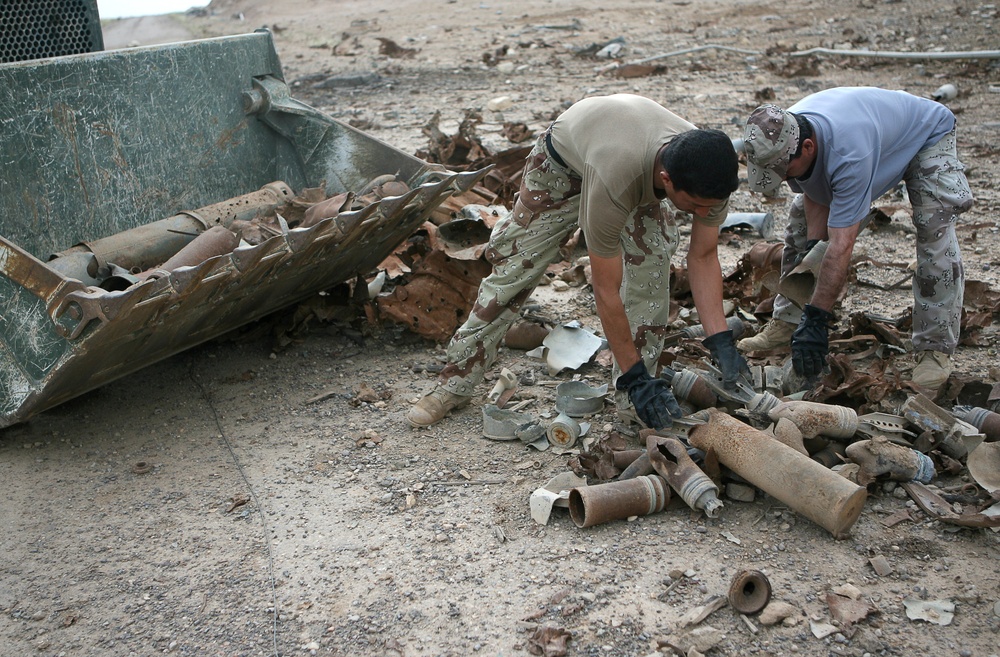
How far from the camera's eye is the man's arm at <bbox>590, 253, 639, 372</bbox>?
3367 millimetres

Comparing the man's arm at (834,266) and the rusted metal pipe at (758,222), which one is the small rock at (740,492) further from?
the rusted metal pipe at (758,222)

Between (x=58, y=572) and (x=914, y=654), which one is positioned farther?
(x=58, y=572)

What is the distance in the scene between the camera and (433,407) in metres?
4.11

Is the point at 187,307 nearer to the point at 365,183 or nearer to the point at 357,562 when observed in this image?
the point at 357,562

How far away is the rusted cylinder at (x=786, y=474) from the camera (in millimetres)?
3021

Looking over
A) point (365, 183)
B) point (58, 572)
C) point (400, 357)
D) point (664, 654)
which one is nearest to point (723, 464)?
point (664, 654)

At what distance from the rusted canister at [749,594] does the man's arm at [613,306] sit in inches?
38.5

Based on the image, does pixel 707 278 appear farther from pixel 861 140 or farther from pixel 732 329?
pixel 732 329

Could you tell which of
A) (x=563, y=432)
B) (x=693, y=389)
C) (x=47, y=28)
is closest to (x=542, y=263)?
(x=563, y=432)

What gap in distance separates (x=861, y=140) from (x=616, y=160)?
109 cm

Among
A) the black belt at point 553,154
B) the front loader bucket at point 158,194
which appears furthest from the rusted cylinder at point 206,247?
the black belt at point 553,154

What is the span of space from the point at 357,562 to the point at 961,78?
8730 millimetres

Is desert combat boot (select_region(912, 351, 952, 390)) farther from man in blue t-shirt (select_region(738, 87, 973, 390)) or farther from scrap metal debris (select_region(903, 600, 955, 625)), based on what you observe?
scrap metal debris (select_region(903, 600, 955, 625))

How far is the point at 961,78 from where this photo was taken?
9375 millimetres
